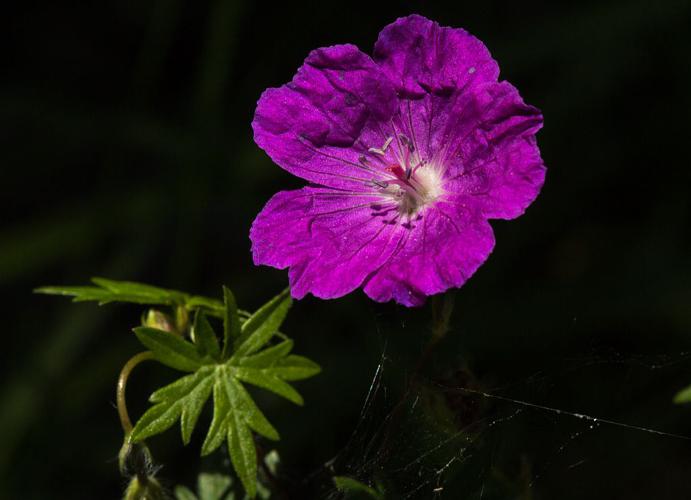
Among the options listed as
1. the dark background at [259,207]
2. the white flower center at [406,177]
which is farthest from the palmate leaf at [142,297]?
the dark background at [259,207]

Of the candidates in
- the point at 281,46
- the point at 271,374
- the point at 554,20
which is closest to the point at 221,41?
the point at 281,46

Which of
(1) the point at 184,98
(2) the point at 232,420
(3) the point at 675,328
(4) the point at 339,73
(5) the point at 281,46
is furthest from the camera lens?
(1) the point at 184,98

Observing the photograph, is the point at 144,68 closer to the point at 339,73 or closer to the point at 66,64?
the point at 66,64

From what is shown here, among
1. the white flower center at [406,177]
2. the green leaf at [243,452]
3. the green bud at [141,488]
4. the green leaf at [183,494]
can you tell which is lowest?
the green leaf at [183,494]

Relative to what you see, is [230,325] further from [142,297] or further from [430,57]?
[430,57]

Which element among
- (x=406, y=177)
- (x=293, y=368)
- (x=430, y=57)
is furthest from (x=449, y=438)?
(x=430, y=57)

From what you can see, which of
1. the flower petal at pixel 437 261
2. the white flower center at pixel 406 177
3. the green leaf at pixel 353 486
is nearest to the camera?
the green leaf at pixel 353 486

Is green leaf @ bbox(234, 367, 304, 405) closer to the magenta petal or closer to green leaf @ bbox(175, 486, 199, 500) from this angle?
green leaf @ bbox(175, 486, 199, 500)

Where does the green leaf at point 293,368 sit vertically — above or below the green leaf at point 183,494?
above

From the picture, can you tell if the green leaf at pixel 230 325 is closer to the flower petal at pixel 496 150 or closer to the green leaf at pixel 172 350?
the green leaf at pixel 172 350
